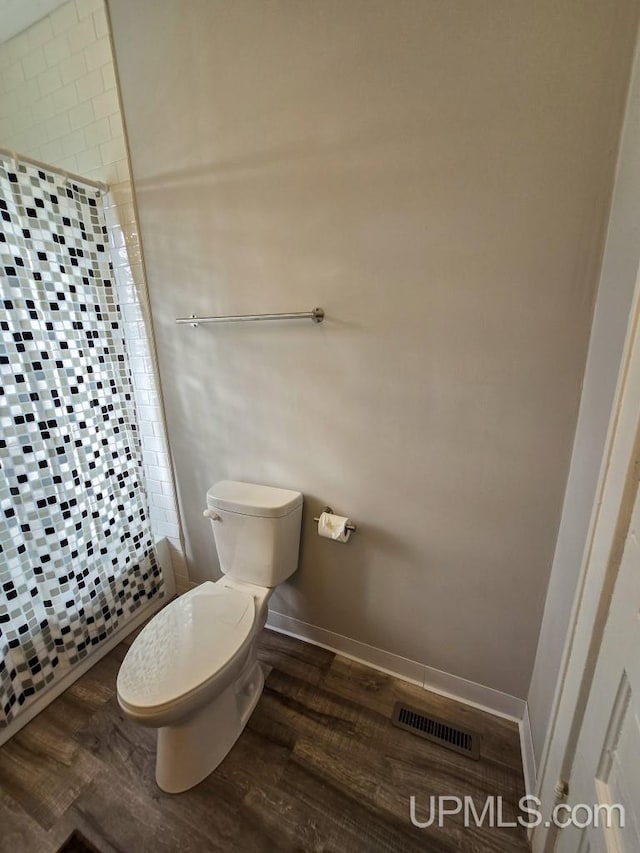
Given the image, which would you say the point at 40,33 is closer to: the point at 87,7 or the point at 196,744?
the point at 87,7

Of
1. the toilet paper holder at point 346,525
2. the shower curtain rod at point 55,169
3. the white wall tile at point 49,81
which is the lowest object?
the toilet paper holder at point 346,525

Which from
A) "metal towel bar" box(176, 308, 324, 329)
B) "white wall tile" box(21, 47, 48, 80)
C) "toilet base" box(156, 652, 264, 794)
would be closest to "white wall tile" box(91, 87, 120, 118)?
"white wall tile" box(21, 47, 48, 80)

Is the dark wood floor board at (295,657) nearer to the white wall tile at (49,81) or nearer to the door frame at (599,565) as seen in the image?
the door frame at (599,565)

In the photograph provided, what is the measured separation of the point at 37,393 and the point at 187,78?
1.27 meters

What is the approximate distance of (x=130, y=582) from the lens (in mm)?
1732

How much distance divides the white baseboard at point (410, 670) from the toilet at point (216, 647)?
28 cm

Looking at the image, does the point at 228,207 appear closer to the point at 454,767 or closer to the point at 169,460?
the point at 169,460

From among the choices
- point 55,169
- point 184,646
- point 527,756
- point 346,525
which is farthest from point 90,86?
point 527,756

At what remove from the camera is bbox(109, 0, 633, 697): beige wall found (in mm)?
902

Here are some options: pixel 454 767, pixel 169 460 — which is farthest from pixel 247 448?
pixel 454 767

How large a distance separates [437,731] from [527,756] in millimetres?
284

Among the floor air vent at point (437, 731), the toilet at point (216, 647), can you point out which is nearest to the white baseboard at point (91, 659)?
the toilet at point (216, 647)

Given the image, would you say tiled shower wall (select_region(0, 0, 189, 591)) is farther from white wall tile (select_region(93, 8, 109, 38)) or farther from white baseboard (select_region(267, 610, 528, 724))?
white baseboard (select_region(267, 610, 528, 724))

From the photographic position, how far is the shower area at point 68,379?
1.26 m
